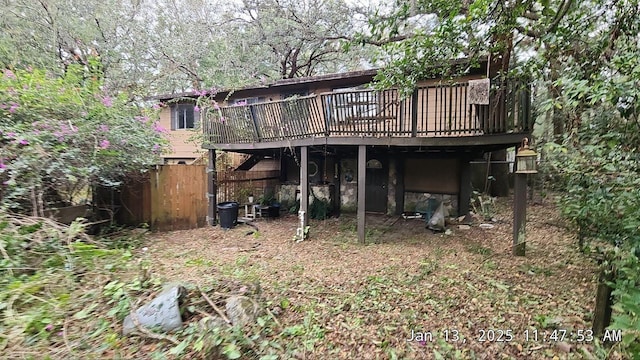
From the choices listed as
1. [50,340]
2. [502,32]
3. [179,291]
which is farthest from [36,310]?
[502,32]

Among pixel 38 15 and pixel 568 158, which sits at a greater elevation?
pixel 38 15

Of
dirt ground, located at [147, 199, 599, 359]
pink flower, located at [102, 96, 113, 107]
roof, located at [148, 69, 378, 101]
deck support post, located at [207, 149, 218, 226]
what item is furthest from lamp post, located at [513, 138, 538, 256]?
pink flower, located at [102, 96, 113, 107]

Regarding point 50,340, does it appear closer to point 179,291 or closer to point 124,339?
point 124,339

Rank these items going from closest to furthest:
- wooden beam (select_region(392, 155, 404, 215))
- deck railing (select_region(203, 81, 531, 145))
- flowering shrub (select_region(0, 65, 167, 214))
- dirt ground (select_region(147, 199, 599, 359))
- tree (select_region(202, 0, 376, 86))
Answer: dirt ground (select_region(147, 199, 599, 359))
flowering shrub (select_region(0, 65, 167, 214))
deck railing (select_region(203, 81, 531, 145))
wooden beam (select_region(392, 155, 404, 215))
tree (select_region(202, 0, 376, 86))

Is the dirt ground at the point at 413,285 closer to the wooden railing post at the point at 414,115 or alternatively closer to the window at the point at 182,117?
the wooden railing post at the point at 414,115

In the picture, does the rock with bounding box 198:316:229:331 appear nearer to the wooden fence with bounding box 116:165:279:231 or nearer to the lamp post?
the lamp post

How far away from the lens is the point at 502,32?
13.3ft

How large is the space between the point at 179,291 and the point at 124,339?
0.53 meters

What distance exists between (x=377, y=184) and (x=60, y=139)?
305 inches

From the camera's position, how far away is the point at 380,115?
5914mm

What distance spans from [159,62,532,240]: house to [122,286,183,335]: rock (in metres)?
3.98

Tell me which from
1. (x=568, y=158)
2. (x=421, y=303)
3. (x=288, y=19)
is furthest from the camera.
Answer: (x=288, y=19)

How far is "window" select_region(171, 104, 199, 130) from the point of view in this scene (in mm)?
12453

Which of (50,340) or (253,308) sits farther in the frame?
(253,308)
